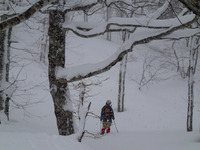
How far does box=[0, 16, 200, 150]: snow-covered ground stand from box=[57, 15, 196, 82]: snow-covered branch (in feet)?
2.94

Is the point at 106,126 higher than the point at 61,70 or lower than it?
lower

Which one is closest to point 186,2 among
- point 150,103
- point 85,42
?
point 150,103

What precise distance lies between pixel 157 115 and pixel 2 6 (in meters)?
10.6

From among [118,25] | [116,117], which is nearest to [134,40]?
[118,25]

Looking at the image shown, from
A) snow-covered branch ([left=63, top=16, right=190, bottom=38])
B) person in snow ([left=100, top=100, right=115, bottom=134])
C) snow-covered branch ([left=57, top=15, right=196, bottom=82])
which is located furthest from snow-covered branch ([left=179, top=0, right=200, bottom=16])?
person in snow ([left=100, top=100, right=115, bottom=134])

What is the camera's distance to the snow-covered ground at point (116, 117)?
2.57 meters

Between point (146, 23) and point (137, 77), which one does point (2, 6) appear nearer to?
point (146, 23)

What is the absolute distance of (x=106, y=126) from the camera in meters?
7.38

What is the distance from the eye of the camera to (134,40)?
290cm

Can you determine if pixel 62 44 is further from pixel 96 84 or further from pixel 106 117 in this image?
pixel 106 117

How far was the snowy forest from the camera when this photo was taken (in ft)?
8.75

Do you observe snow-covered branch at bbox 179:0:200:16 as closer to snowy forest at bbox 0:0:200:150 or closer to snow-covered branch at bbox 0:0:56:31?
snowy forest at bbox 0:0:200:150

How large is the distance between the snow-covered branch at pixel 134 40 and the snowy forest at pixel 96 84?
0.02 meters

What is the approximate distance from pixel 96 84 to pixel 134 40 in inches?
46.1
